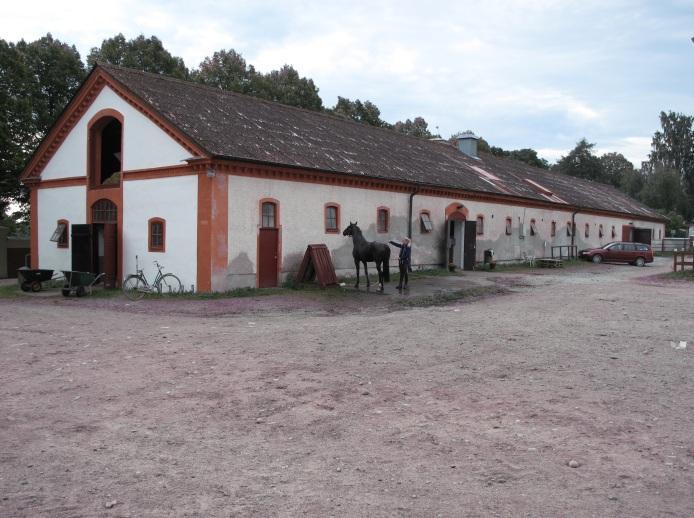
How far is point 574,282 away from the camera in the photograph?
23.5 meters

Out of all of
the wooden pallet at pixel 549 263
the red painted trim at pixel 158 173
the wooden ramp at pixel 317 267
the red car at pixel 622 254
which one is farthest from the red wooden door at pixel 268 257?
the red car at pixel 622 254

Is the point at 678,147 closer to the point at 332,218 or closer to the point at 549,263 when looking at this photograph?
the point at 549,263

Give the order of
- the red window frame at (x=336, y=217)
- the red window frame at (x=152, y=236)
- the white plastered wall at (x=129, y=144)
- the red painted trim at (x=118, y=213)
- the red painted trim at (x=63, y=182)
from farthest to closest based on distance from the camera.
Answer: the red painted trim at (x=63, y=182) < the red window frame at (x=336, y=217) < the red painted trim at (x=118, y=213) < the red window frame at (x=152, y=236) < the white plastered wall at (x=129, y=144)

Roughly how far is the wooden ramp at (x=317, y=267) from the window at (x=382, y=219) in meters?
4.23

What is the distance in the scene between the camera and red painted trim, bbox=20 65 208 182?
59.4 feet

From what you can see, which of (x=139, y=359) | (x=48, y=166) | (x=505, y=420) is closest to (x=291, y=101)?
(x=48, y=166)

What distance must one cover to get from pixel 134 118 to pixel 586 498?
18595mm

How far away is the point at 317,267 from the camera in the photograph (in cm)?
1886

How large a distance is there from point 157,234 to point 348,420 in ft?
46.7

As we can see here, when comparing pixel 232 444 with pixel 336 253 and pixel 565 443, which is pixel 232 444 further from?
pixel 336 253

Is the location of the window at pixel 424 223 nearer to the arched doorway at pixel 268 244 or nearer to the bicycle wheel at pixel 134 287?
the arched doorway at pixel 268 244

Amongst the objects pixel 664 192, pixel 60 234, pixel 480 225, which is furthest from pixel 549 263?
pixel 664 192

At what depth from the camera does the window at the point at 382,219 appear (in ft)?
76.1

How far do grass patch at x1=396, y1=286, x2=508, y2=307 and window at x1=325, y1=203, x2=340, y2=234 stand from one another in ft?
15.4
